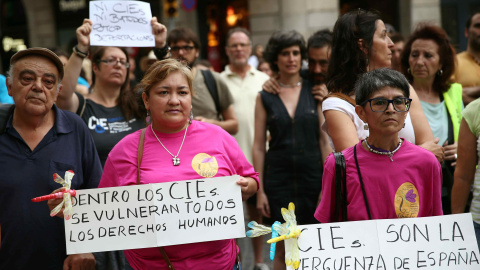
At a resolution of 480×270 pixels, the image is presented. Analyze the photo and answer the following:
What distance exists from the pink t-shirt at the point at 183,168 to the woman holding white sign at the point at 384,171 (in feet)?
2.18

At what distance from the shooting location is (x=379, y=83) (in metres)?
2.87

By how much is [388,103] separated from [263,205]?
2.66 metres

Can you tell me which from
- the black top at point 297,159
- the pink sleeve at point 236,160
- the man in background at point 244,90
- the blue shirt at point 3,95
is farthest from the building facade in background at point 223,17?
the pink sleeve at point 236,160

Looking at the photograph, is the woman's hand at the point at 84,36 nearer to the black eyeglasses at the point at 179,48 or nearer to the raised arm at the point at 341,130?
the black eyeglasses at the point at 179,48

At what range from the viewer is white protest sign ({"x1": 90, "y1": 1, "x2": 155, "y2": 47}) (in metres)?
4.62

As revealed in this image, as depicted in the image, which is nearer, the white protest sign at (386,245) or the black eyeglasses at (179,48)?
Answer: the white protest sign at (386,245)

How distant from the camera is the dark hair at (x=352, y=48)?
3402mm

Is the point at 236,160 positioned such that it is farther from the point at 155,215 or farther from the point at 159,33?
the point at 159,33

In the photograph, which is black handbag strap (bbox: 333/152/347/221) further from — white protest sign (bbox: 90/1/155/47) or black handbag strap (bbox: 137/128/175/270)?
white protest sign (bbox: 90/1/155/47)

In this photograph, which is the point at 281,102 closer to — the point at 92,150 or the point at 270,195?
the point at 270,195

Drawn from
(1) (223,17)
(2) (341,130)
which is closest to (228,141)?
(2) (341,130)

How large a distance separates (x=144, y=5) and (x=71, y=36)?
13.5 m

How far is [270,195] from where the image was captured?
530cm

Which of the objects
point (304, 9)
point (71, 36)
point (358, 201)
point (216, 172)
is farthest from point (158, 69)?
point (71, 36)
